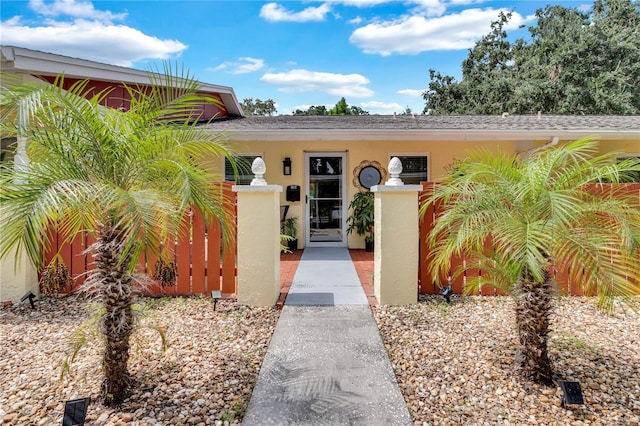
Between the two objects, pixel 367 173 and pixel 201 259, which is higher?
Result: pixel 367 173

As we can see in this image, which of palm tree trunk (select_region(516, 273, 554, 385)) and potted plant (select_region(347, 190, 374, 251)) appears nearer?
palm tree trunk (select_region(516, 273, 554, 385))

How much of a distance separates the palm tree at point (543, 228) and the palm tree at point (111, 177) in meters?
2.29

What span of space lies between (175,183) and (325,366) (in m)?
1.98

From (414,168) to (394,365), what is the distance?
20.2 feet

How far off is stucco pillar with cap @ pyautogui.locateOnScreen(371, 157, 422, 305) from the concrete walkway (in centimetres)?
44

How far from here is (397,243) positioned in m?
4.39

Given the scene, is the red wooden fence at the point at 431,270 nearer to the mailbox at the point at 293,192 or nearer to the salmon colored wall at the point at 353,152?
the salmon colored wall at the point at 353,152

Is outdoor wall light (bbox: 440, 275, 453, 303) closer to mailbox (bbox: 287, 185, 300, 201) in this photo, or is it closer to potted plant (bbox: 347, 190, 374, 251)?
potted plant (bbox: 347, 190, 374, 251)

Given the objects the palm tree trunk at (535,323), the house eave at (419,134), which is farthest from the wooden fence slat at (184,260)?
the palm tree trunk at (535,323)

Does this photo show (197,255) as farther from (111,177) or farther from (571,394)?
(571,394)

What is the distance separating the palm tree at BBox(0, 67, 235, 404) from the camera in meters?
2.12

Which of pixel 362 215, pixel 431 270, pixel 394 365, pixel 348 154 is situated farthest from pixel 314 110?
pixel 394 365

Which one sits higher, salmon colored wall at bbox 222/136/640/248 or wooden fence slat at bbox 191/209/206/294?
salmon colored wall at bbox 222/136/640/248

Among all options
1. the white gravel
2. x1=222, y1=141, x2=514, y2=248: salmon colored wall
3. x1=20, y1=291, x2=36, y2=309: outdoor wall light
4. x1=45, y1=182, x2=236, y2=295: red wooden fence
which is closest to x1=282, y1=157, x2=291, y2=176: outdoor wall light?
x1=222, y1=141, x2=514, y2=248: salmon colored wall
